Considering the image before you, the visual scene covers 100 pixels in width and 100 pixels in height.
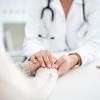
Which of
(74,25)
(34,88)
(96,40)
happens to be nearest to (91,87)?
(34,88)

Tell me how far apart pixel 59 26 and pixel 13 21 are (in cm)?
163

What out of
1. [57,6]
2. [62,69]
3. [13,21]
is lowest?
[13,21]

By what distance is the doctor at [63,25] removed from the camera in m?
1.01

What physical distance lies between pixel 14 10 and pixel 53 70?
2.05 m

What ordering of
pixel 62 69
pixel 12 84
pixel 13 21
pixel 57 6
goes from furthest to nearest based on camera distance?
pixel 13 21 → pixel 57 6 → pixel 62 69 → pixel 12 84

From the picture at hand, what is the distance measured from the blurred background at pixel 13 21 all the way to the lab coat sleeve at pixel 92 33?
1.46 meters

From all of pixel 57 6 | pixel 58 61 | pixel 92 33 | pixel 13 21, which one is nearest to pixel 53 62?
pixel 58 61

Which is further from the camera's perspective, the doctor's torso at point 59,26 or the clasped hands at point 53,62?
the doctor's torso at point 59,26

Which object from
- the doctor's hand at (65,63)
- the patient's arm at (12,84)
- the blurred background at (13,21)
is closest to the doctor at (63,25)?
the doctor's hand at (65,63)

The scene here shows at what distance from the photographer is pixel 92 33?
0.99 metres

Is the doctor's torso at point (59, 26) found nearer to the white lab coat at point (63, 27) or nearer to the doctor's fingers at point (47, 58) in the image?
the white lab coat at point (63, 27)

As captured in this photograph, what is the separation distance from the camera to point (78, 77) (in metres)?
0.66

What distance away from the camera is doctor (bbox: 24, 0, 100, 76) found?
1.01 metres

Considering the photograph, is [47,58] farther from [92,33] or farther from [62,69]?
[92,33]
